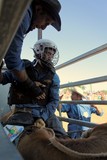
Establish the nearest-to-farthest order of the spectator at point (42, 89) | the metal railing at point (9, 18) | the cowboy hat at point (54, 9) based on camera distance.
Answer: the metal railing at point (9, 18) < the cowboy hat at point (54, 9) < the spectator at point (42, 89)

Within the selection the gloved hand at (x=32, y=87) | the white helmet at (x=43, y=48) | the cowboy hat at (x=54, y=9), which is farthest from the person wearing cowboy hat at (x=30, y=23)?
the white helmet at (x=43, y=48)

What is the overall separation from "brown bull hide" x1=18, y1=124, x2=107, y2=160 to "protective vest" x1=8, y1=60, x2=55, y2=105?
2.74 feet

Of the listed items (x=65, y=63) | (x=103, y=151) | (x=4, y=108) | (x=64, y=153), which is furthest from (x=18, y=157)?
(x=65, y=63)

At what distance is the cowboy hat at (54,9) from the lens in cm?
129

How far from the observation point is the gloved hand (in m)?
2.07

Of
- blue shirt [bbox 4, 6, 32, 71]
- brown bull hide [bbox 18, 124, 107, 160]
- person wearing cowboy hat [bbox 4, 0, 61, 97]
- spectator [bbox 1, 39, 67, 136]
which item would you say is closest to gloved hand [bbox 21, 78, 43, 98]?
spectator [bbox 1, 39, 67, 136]

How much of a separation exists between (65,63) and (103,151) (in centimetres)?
226

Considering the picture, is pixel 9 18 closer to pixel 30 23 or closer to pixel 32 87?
pixel 30 23

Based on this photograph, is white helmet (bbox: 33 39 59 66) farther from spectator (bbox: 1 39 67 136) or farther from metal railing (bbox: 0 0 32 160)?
metal railing (bbox: 0 0 32 160)

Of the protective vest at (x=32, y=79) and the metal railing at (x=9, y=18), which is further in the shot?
the protective vest at (x=32, y=79)

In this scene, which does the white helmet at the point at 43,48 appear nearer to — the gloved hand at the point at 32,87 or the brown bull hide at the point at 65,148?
the gloved hand at the point at 32,87

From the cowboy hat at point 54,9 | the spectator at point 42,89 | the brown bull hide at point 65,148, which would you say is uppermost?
the cowboy hat at point 54,9

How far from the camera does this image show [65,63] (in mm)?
3348

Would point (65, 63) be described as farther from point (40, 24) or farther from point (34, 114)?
point (40, 24)
